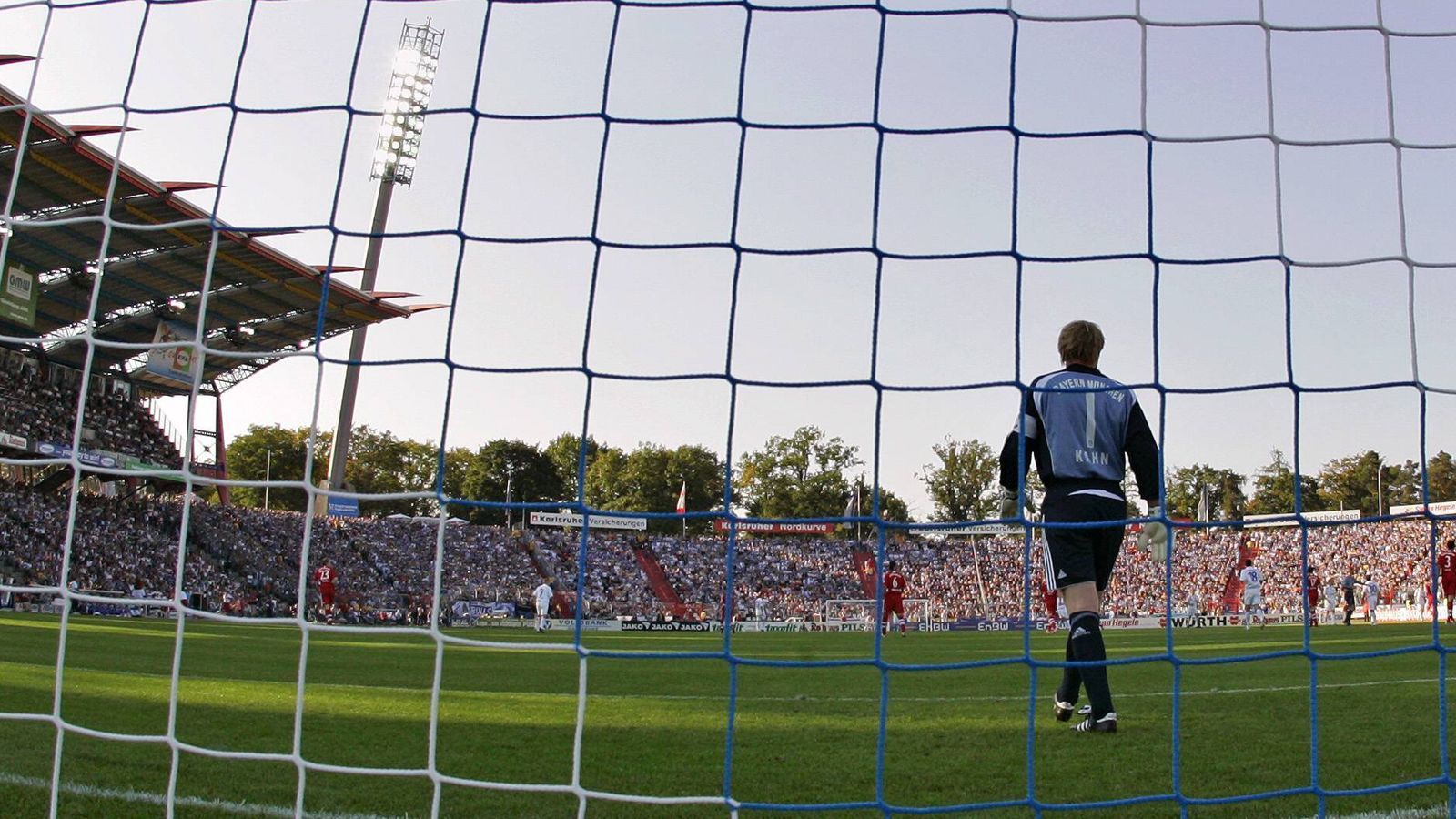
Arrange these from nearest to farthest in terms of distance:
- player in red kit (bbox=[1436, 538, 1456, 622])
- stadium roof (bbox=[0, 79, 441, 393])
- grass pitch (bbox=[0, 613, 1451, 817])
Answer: grass pitch (bbox=[0, 613, 1451, 817])
stadium roof (bbox=[0, 79, 441, 393])
player in red kit (bbox=[1436, 538, 1456, 622])

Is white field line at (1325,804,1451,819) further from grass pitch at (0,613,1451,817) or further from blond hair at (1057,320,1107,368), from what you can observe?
blond hair at (1057,320,1107,368)

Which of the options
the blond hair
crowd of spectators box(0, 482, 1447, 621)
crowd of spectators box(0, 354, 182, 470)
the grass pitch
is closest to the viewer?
the grass pitch

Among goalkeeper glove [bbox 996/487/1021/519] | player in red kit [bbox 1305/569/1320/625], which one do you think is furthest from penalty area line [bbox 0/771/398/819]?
player in red kit [bbox 1305/569/1320/625]

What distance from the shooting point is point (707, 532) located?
150 ft

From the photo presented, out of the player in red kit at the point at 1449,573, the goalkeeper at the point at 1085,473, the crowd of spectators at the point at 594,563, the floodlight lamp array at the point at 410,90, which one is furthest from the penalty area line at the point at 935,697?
the floodlight lamp array at the point at 410,90

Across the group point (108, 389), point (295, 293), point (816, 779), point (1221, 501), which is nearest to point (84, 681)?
point (816, 779)

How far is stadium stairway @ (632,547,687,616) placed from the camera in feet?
108

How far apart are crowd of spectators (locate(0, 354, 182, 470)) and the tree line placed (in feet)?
27.4

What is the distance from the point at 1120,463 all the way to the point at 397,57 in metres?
25.5

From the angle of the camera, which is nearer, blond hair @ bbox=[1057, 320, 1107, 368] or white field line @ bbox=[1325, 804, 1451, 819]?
white field line @ bbox=[1325, 804, 1451, 819]

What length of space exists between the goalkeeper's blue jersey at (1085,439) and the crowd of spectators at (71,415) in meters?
25.8

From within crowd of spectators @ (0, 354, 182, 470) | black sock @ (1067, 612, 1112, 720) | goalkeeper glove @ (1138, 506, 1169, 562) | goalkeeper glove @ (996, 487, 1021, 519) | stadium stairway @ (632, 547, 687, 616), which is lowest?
stadium stairway @ (632, 547, 687, 616)

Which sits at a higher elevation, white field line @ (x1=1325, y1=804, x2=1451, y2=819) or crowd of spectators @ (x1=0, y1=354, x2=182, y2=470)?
crowd of spectators @ (x1=0, y1=354, x2=182, y2=470)

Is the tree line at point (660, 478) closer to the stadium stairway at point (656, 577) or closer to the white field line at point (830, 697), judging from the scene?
the stadium stairway at point (656, 577)
